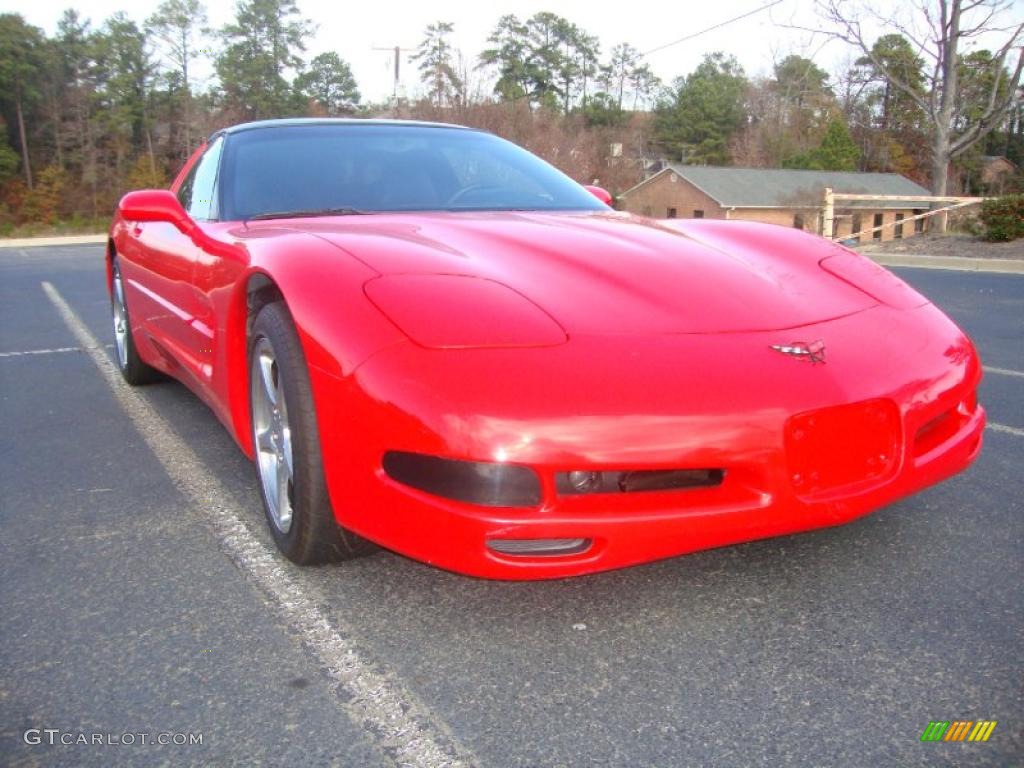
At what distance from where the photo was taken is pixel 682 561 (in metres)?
2.33

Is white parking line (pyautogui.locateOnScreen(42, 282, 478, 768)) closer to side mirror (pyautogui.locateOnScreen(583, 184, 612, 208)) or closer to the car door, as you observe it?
the car door

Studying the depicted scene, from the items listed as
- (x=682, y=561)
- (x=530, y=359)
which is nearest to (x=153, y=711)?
(x=530, y=359)

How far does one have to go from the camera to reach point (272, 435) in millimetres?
2520

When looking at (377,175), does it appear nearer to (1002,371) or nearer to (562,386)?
(562,386)

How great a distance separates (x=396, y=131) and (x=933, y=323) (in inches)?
83.5

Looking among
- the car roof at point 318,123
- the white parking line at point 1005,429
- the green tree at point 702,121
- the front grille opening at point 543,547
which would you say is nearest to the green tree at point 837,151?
the green tree at point 702,121

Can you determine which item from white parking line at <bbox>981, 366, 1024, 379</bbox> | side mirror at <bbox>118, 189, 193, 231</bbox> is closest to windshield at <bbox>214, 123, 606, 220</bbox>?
side mirror at <bbox>118, 189, 193, 231</bbox>

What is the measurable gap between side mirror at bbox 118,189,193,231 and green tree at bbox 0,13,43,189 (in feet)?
184

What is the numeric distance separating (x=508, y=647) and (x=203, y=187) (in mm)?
2487

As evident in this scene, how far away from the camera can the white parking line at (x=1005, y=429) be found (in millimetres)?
3519

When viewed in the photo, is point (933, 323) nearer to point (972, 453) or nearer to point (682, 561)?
point (972, 453)

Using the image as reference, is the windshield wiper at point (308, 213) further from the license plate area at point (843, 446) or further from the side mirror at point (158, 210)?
the license plate area at point (843, 446)

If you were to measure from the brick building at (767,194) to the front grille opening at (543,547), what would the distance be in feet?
136

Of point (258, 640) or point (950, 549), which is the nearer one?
point (258, 640)
